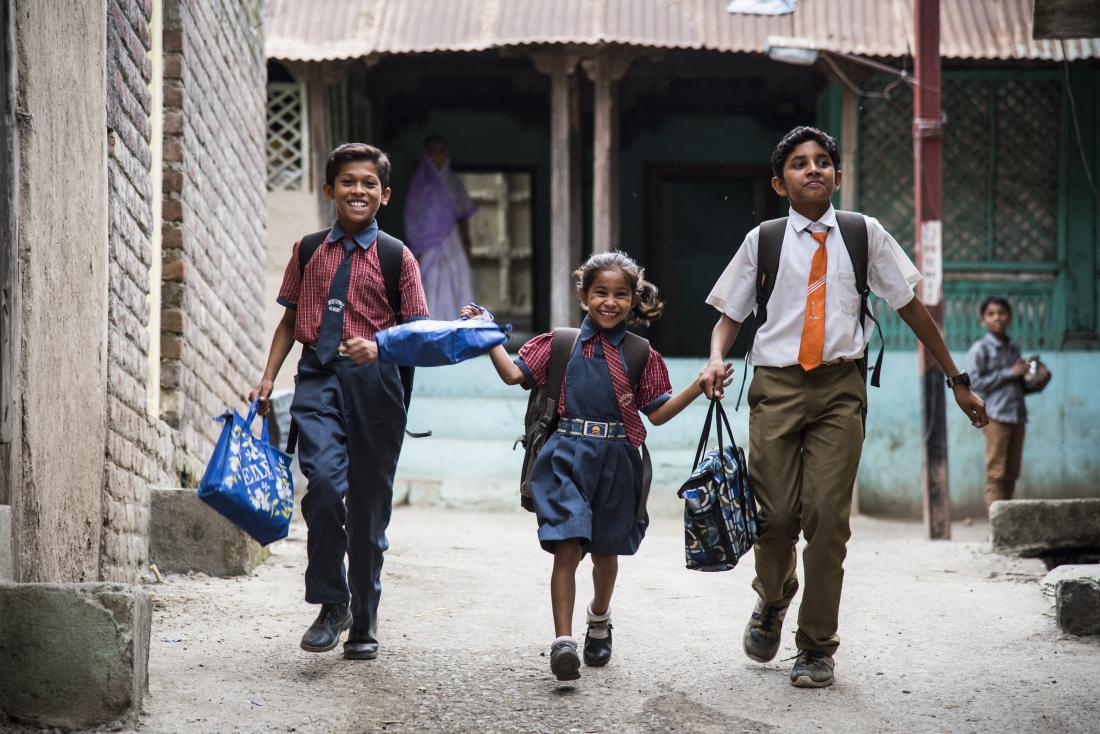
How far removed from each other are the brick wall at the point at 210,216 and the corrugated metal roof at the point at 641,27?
8.82 ft

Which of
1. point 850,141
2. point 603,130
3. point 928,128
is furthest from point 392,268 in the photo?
point 850,141

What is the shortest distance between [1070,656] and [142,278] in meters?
3.97

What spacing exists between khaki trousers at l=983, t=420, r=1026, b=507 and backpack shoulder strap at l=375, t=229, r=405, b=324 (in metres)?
7.13

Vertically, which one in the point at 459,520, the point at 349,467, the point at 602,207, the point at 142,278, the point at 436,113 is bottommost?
the point at 459,520

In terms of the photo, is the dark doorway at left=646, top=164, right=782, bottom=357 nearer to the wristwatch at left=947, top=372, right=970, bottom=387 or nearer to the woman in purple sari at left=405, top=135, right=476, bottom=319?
the woman in purple sari at left=405, top=135, right=476, bottom=319

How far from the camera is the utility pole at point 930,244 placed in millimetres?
9547

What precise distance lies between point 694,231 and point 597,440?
11685 mm

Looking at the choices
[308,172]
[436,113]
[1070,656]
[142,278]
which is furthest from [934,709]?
[436,113]

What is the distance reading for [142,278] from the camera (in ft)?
19.2

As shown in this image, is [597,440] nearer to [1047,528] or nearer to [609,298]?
[609,298]

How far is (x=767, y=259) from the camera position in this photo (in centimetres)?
447

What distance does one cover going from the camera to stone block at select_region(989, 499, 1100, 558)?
7223mm

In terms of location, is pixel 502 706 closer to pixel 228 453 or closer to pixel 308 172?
pixel 228 453

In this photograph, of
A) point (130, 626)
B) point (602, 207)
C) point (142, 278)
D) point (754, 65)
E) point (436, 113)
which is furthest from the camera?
point (436, 113)
